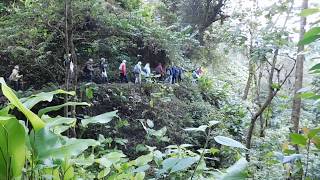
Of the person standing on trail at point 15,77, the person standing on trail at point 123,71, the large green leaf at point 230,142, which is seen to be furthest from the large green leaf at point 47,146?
the person standing on trail at point 123,71

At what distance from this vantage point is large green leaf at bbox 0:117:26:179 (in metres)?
0.97

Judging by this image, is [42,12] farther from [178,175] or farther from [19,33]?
[178,175]

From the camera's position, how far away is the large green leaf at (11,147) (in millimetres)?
972

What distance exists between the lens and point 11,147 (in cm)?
99

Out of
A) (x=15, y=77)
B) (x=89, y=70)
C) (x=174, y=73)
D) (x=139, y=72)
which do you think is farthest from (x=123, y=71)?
(x=15, y=77)

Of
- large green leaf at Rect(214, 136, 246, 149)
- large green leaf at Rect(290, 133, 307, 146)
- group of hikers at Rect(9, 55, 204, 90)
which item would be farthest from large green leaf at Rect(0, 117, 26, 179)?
group of hikers at Rect(9, 55, 204, 90)

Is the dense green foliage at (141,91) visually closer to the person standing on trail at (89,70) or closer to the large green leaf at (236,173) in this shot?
the large green leaf at (236,173)

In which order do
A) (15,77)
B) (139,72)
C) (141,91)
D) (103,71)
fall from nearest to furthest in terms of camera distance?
(15,77) < (141,91) < (103,71) < (139,72)

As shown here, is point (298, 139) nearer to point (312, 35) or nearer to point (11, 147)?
point (312, 35)

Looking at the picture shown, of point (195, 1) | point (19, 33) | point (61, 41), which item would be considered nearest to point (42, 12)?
point (19, 33)

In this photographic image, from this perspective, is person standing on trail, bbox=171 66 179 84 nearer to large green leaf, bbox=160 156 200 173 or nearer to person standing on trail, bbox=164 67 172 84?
person standing on trail, bbox=164 67 172 84

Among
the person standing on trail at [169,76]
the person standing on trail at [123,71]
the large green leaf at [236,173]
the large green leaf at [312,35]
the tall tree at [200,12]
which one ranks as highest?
the tall tree at [200,12]

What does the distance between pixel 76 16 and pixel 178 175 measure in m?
5.75

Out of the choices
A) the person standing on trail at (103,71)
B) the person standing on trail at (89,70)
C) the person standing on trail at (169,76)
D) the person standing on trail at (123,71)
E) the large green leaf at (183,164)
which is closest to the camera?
the large green leaf at (183,164)
